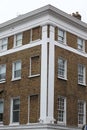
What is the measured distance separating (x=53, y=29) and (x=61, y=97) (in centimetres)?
603

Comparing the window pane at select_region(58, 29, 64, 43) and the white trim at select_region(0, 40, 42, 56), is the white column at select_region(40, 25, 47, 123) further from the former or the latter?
the window pane at select_region(58, 29, 64, 43)

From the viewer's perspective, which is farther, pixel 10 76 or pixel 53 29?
pixel 10 76

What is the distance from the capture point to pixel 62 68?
111 feet

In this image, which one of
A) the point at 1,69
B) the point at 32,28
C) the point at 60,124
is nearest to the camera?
the point at 60,124

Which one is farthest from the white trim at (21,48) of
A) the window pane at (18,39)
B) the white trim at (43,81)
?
the white trim at (43,81)

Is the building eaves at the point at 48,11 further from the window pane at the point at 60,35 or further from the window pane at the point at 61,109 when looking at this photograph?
the window pane at the point at 61,109

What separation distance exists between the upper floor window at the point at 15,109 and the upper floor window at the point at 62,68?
14.9 feet

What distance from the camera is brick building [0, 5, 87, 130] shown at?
105 feet

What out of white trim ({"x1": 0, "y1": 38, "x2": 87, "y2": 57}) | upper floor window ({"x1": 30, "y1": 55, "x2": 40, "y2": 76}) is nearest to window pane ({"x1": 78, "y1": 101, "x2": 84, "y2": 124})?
white trim ({"x1": 0, "y1": 38, "x2": 87, "y2": 57})

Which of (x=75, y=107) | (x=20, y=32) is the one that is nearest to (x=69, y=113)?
(x=75, y=107)

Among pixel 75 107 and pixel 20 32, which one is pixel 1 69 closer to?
pixel 20 32

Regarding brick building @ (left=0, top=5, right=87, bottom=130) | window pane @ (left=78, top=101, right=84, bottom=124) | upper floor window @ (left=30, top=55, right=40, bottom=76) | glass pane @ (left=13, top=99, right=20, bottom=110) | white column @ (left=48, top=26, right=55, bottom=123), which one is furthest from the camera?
window pane @ (left=78, top=101, right=84, bottom=124)

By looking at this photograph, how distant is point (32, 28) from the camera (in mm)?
34469

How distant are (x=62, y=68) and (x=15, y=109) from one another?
18.6 feet
